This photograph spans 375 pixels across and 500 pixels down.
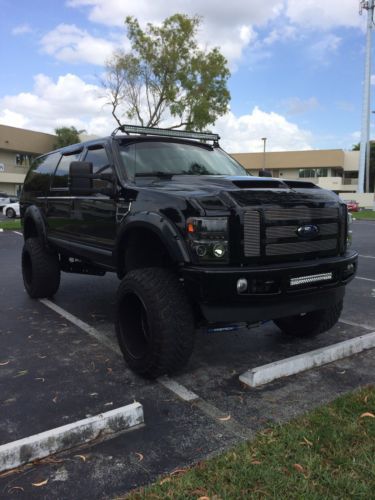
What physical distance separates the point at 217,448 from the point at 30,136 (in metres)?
52.9

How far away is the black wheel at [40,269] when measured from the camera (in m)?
6.45

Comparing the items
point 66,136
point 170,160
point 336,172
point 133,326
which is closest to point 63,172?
point 170,160

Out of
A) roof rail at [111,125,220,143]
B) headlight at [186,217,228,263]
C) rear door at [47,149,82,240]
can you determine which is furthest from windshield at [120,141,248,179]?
headlight at [186,217,228,263]

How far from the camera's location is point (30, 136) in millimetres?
51062

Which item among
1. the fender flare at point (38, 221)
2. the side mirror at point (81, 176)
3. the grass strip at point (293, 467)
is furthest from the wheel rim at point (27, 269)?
the grass strip at point (293, 467)

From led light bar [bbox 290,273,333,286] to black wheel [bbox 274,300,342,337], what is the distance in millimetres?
777

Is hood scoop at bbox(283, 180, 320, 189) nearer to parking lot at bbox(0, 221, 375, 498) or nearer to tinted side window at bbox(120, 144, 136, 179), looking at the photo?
tinted side window at bbox(120, 144, 136, 179)

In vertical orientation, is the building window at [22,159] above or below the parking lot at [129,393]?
above

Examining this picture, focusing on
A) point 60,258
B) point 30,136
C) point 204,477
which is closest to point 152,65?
point 30,136

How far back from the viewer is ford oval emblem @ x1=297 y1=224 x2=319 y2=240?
12.3 feet

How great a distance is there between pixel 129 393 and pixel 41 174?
3.98 metres

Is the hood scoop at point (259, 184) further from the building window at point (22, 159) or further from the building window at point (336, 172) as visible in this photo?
the building window at point (336, 172)

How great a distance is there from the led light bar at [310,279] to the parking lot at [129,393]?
0.85m

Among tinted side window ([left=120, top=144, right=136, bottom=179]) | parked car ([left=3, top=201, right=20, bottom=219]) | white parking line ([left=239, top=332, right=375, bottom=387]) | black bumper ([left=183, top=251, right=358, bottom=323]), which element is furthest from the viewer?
parked car ([left=3, top=201, right=20, bottom=219])
